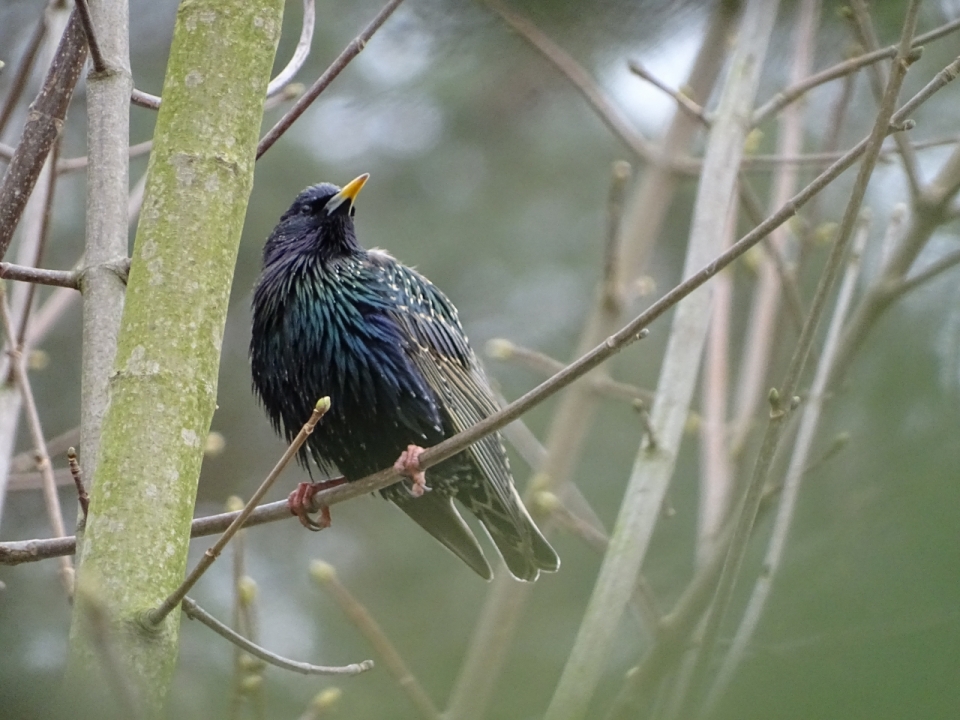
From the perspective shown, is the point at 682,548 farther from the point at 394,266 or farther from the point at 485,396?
the point at 394,266

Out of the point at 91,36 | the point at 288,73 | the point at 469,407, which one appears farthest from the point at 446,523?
the point at 91,36

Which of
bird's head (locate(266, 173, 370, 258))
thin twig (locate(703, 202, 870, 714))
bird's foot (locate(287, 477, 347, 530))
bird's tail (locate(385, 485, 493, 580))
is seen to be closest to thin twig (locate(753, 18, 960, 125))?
thin twig (locate(703, 202, 870, 714))

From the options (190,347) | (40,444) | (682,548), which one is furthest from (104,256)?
(682,548)

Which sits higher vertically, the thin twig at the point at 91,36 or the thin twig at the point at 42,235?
the thin twig at the point at 91,36

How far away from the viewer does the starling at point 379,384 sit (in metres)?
3.56

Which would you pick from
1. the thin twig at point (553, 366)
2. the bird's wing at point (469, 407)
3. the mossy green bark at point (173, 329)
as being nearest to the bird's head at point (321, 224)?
the bird's wing at point (469, 407)

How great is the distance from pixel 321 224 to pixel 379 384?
2.25 ft

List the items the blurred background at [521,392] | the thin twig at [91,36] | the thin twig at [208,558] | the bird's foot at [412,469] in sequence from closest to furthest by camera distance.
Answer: the blurred background at [521,392], the thin twig at [208,558], the thin twig at [91,36], the bird's foot at [412,469]

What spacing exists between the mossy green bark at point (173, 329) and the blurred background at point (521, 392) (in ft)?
0.76

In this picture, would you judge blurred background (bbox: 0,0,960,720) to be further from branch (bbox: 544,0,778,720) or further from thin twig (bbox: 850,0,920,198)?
thin twig (bbox: 850,0,920,198)

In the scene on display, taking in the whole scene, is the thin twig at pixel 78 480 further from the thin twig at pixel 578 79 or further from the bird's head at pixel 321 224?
the thin twig at pixel 578 79

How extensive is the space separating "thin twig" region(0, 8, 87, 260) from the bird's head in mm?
1366

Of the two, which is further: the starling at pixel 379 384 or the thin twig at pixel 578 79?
the thin twig at pixel 578 79

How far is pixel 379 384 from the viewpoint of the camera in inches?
140
